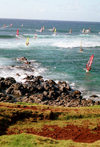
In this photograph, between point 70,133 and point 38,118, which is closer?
point 70,133

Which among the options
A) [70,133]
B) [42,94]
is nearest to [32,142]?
[70,133]

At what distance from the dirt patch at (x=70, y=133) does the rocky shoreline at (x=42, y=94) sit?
9.30 meters

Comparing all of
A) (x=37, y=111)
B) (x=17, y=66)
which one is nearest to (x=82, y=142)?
(x=37, y=111)

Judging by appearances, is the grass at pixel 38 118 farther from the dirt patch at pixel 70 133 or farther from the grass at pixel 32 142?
the dirt patch at pixel 70 133

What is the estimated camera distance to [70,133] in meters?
16.9

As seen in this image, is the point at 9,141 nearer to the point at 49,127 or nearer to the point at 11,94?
the point at 49,127

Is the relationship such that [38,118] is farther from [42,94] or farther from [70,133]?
[42,94]

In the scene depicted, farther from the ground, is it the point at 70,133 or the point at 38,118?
the point at 38,118

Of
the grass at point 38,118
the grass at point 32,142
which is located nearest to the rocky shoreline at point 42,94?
the grass at point 38,118

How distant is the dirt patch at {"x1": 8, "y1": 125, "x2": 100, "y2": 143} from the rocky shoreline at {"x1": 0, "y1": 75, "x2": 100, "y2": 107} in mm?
9295

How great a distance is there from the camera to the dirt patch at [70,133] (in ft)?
53.6

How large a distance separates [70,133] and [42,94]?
1363 centimetres

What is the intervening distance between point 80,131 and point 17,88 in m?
15.6

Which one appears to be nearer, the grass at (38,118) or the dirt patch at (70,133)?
the dirt patch at (70,133)
